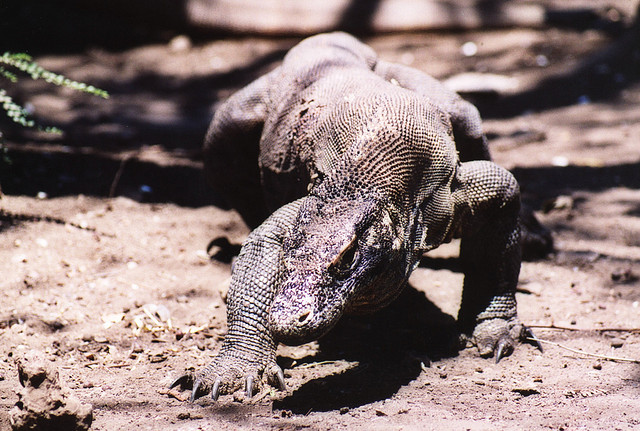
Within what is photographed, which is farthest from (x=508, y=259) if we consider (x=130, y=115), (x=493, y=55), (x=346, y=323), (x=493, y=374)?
(x=493, y=55)

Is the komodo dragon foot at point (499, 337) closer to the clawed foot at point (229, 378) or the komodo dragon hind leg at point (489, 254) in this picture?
the komodo dragon hind leg at point (489, 254)

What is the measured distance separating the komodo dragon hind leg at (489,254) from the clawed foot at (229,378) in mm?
1074

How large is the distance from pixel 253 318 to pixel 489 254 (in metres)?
1.26

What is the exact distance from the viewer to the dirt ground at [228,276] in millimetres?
2633

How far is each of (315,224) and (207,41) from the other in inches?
292

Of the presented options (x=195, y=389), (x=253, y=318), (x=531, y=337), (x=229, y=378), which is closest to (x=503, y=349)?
(x=531, y=337)

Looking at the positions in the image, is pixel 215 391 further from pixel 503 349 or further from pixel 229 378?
pixel 503 349

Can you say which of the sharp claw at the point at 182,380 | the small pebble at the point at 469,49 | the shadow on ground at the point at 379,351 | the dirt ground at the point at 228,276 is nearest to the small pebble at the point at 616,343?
the dirt ground at the point at 228,276

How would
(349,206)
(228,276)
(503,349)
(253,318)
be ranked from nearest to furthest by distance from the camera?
(349,206)
(253,318)
(503,349)
(228,276)

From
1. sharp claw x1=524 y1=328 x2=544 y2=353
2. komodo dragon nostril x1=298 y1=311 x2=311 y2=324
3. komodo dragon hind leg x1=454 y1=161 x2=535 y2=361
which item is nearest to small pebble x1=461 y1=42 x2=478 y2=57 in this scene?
komodo dragon hind leg x1=454 y1=161 x2=535 y2=361

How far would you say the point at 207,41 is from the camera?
9.24 meters

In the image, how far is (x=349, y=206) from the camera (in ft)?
8.12

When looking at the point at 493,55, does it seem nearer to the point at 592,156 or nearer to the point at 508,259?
the point at 592,156

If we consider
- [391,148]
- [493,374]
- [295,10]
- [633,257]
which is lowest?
[493,374]
